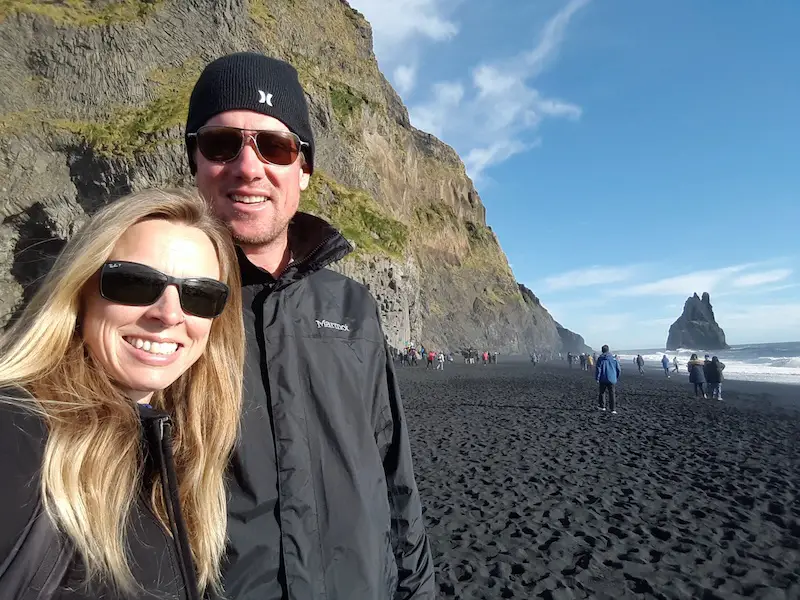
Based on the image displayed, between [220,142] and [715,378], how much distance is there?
26.9 metres

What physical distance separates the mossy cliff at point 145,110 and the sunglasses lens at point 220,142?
58.5 ft

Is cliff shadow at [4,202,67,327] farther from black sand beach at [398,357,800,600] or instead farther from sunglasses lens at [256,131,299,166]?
sunglasses lens at [256,131,299,166]

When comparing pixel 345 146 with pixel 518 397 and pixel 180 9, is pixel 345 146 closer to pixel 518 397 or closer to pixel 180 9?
pixel 180 9

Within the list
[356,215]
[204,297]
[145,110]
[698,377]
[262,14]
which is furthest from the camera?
[262,14]

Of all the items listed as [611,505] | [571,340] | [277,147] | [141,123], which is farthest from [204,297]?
[571,340]

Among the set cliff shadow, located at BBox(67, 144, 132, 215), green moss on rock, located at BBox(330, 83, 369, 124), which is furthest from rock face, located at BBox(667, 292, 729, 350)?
cliff shadow, located at BBox(67, 144, 132, 215)

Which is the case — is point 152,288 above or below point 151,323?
above

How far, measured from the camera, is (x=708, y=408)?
19.1 m

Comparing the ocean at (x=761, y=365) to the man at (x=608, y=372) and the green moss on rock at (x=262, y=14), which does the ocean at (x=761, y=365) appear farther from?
the green moss on rock at (x=262, y=14)

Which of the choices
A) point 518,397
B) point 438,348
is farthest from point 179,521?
point 438,348

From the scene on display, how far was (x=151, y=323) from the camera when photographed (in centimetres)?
151

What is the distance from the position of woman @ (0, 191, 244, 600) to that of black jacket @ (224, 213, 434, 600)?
0.13 meters

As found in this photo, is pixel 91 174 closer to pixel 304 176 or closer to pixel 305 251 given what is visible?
pixel 304 176

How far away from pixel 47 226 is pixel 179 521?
105ft
